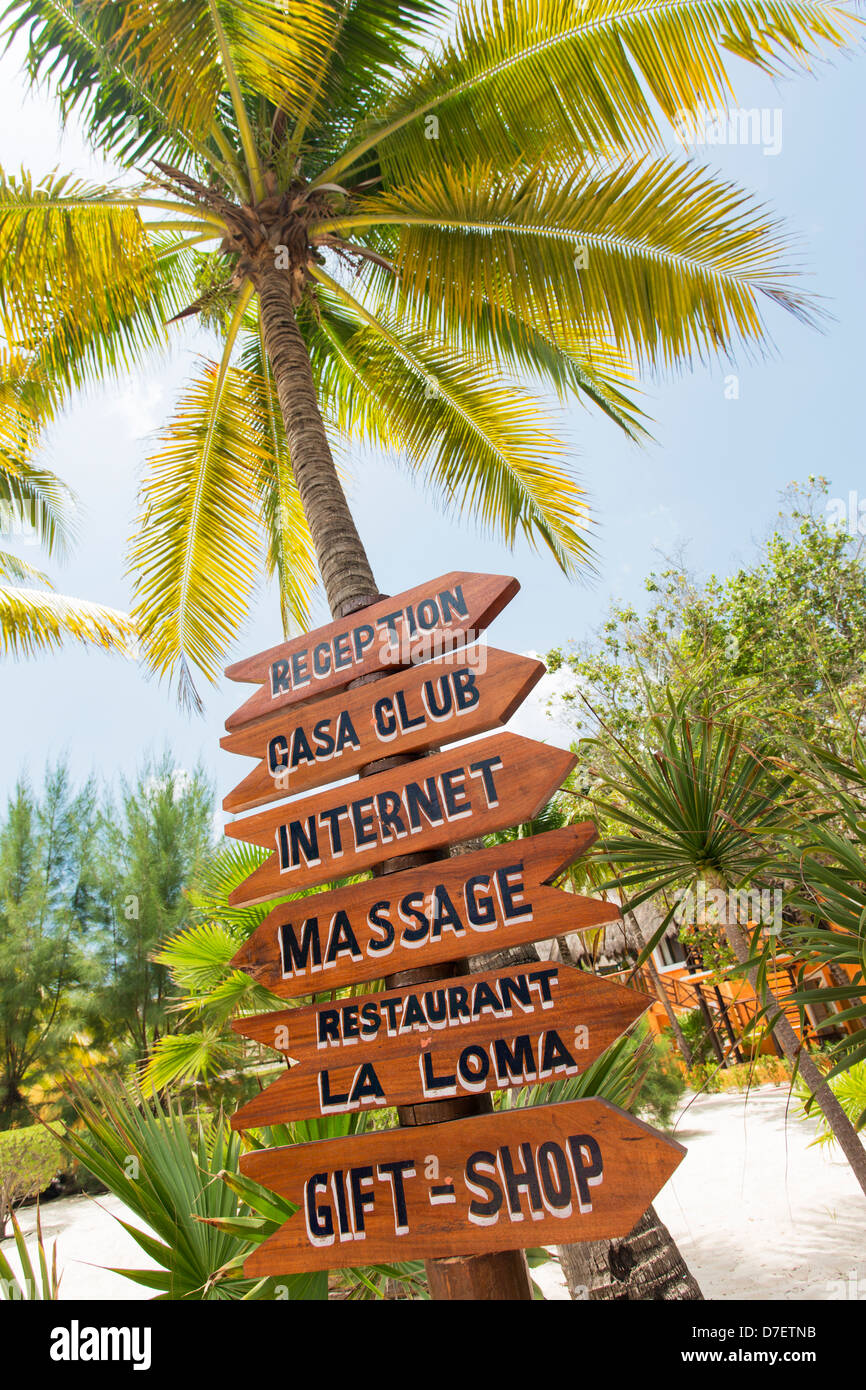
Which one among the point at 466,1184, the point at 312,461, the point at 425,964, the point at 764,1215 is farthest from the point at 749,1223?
the point at 312,461

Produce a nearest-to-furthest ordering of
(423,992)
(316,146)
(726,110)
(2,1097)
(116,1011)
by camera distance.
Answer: (423,992) → (726,110) → (316,146) → (2,1097) → (116,1011)

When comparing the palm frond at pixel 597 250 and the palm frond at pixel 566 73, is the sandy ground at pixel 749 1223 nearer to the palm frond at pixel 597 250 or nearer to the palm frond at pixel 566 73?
the palm frond at pixel 597 250

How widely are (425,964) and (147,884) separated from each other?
16889mm

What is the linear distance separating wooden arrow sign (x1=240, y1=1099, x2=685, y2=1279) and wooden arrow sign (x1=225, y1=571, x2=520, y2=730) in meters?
1.37

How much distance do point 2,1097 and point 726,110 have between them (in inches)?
723

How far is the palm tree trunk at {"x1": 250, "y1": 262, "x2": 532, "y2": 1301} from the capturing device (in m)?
2.02

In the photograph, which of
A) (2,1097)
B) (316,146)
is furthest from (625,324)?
(2,1097)

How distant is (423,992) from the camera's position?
7.23 ft

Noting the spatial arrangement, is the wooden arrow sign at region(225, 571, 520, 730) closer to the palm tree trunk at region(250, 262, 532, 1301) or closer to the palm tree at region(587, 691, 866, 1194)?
the palm tree trunk at region(250, 262, 532, 1301)

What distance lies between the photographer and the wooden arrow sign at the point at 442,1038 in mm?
1991

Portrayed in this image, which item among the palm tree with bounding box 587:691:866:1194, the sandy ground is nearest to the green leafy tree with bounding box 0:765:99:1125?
the sandy ground

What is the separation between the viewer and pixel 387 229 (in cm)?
591

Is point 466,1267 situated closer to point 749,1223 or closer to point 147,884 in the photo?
point 749,1223

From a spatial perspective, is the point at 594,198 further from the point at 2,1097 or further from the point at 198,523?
the point at 2,1097
